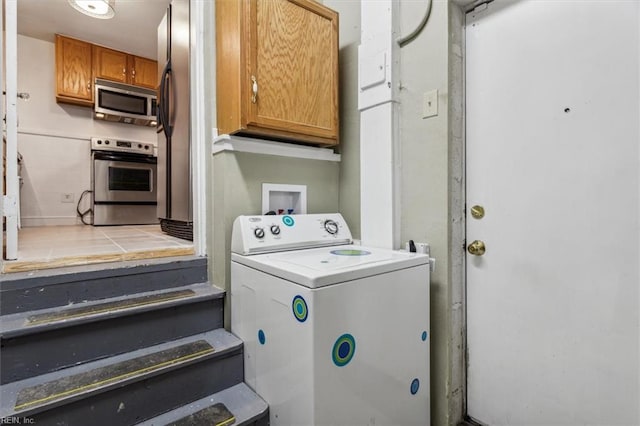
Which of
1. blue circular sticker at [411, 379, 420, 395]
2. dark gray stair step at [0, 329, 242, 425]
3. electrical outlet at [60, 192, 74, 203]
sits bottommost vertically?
blue circular sticker at [411, 379, 420, 395]

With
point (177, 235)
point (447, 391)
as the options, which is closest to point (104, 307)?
point (177, 235)

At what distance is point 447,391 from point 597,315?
66 cm

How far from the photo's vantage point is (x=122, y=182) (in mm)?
3779

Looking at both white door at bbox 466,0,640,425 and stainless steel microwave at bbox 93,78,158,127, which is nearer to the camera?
white door at bbox 466,0,640,425

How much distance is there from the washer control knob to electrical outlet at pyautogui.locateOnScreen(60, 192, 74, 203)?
12.1ft

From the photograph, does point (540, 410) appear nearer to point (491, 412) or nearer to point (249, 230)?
point (491, 412)

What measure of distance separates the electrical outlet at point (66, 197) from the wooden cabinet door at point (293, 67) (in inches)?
142

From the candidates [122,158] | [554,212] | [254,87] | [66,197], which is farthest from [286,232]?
[66,197]

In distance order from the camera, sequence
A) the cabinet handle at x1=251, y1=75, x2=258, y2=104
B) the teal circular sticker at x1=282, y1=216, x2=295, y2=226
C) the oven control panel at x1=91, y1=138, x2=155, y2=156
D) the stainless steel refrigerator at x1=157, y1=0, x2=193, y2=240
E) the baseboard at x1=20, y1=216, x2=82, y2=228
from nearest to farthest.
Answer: the cabinet handle at x1=251, y1=75, x2=258, y2=104 < the teal circular sticker at x1=282, y1=216, x2=295, y2=226 < the stainless steel refrigerator at x1=157, y1=0, x2=193, y2=240 < the baseboard at x1=20, y1=216, x2=82, y2=228 < the oven control panel at x1=91, y1=138, x2=155, y2=156

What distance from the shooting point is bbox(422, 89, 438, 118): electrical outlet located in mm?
1402

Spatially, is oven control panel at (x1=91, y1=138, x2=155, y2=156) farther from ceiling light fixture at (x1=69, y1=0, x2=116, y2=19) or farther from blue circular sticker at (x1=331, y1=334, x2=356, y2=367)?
blue circular sticker at (x1=331, y1=334, x2=356, y2=367)

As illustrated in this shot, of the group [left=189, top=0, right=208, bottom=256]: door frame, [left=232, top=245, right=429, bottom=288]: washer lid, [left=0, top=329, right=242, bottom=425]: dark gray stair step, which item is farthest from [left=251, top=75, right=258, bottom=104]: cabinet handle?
[left=0, top=329, right=242, bottom=425]: dark gray stair step

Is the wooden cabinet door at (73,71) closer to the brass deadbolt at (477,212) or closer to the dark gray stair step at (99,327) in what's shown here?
the dark gray stair step at (99,327)

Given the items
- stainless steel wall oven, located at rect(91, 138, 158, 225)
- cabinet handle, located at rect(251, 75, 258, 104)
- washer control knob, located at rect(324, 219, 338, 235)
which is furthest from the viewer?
stainless steel wall oven, located at rect(91, 138, 158, 225)
